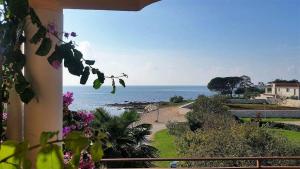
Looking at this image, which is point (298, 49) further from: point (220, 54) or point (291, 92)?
point (220, 54)

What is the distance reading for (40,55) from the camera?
22.5 inches

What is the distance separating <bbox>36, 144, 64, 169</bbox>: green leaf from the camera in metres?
0.32

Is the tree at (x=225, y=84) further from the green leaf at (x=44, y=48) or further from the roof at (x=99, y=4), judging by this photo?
the green leaf at (x=44, y=48)

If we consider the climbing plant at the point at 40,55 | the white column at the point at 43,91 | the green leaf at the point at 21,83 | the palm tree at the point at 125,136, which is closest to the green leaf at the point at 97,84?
the climbing plant at the point at 40,55

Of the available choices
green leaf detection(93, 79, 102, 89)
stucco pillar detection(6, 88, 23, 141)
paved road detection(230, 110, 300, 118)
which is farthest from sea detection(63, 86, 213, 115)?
paved road detection(230, 110, 300, 118)

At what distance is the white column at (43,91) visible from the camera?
1028 mm

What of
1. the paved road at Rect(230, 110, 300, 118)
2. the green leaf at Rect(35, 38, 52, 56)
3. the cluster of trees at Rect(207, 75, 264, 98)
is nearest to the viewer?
the green leaf at Rect(35, 38, 52, 56)

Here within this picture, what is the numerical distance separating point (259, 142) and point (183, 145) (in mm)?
2759

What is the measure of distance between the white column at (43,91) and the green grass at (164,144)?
14.0 meters

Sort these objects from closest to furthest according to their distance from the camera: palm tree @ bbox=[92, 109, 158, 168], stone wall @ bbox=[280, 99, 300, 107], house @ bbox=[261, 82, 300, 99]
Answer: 1. palm tree @ bbox=[92, 109, 158, 168]
2. stone wall @ bbox=[280, 99, 300, 107]
3. house @ bbox=[261, 82, 300, 99]

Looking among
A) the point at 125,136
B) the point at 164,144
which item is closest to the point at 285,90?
the point at 164,144

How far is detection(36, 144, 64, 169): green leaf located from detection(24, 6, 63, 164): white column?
73cm

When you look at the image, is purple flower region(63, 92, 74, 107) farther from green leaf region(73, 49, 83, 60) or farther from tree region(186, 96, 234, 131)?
tree region(186, 96, 234, 131)

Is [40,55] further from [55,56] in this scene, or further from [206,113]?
[206,113]
